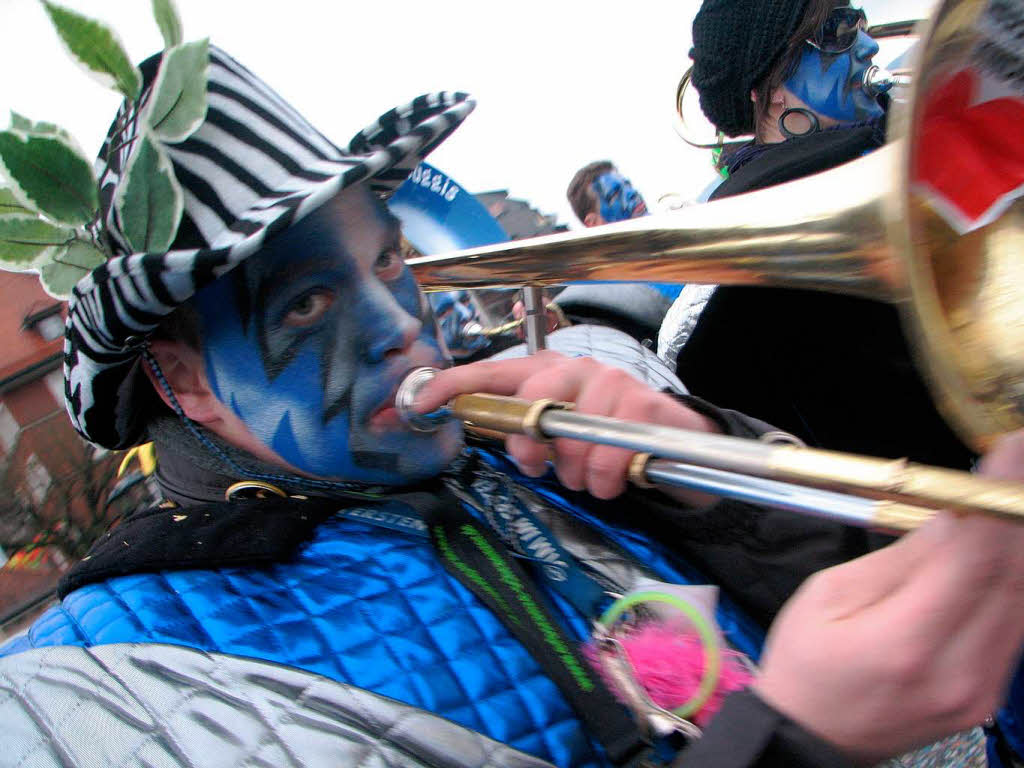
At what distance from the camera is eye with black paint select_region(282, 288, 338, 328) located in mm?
1143

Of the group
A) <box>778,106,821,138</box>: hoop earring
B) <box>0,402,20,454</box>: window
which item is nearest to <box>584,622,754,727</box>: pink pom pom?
<box>778,106,821,138</box>: hoop earring

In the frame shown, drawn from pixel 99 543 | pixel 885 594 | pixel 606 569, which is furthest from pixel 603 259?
pixel 99 543

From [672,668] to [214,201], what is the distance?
96 cm

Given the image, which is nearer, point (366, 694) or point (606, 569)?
point (366, 694)

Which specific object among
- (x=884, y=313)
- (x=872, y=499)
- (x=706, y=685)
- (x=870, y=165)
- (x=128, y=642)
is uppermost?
(x=870, y=165)

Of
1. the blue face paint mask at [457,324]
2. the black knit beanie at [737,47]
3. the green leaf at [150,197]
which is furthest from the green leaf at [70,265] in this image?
the black knit beanie at [737,47]

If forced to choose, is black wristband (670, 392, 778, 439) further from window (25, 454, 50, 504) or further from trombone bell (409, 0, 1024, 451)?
window (25, 454, 50, 504)

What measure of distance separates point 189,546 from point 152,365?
36cm

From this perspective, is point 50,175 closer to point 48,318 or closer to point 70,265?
point 70,265

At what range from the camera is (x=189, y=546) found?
107 cm

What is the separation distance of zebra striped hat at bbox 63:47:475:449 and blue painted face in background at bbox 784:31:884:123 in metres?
1.05

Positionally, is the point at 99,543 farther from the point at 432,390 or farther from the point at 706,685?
the point at 706,685

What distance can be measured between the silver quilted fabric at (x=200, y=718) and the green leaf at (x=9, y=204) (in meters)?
0.70

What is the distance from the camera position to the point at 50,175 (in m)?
1.12
